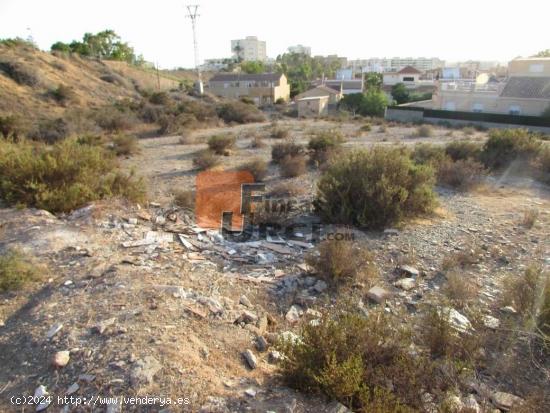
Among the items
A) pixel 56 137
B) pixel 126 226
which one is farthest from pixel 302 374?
pixel 56 137

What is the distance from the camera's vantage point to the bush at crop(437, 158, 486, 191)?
30.9 feet

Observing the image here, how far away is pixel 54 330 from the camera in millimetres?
3252

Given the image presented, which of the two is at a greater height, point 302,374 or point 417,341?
point 302,374

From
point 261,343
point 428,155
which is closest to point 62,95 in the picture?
point 428,155

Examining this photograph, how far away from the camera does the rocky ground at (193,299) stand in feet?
9.08

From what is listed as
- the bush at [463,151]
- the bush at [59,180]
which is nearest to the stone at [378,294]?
the bush at [59,180]

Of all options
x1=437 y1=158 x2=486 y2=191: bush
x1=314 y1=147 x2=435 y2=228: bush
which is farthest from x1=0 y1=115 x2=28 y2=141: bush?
x1=437 y1=158 x2=486 y2=191: bush

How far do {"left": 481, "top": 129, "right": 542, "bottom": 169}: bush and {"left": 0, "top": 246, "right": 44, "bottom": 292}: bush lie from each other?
11.7 m

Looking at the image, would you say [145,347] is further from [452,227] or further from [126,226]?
[452,227]

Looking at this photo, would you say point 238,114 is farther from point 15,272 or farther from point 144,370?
point 144,370

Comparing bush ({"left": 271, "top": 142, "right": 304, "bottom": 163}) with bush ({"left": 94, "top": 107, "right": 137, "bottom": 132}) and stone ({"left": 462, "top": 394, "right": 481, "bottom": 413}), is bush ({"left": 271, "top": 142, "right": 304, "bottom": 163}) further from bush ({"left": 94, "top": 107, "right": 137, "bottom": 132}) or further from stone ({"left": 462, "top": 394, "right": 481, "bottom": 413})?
bush ({"left": 94, "top": 107, "right": 137, "bottom": 132})

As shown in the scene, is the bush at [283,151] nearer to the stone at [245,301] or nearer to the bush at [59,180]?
the bush at [59,180]

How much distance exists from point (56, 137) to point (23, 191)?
11348 millimetres

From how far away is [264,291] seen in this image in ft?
15.2
